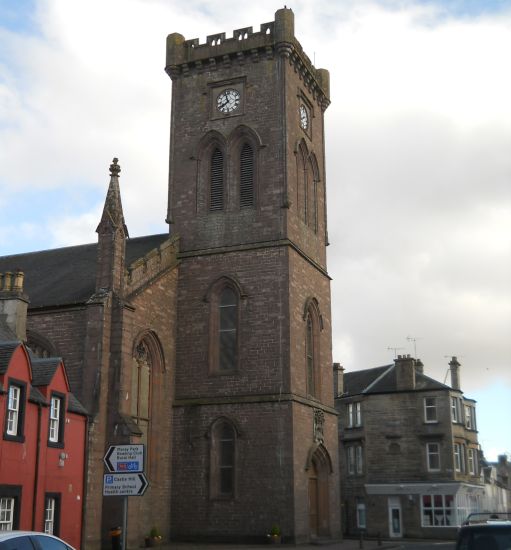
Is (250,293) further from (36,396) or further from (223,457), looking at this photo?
(36,396)

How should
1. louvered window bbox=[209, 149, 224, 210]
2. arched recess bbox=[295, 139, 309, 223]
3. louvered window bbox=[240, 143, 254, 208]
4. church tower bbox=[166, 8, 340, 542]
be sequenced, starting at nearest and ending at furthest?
church tower bbox=[166, 8, 340, 542], louvered window bbox=[240, 143, 254, 208], louvered window bbox=[209, 149, 224, 210], arched recess bbox=[295, 139, 309, 223]

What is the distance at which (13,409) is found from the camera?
21.5 m

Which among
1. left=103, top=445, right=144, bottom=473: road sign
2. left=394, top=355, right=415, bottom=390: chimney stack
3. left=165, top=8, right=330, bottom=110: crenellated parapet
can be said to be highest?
left=165, top=8, right=330, bottom=110: crenellated parapet

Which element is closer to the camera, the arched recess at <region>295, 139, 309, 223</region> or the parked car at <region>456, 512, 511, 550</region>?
the parked car at <region>456, 512, 511, 550</region>

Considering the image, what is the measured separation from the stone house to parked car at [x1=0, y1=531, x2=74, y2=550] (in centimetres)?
3953

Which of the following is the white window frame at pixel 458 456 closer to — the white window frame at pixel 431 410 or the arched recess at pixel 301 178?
the white window frame at pixel 431 410

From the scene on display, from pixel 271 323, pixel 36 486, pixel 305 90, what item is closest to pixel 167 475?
pixel 271 323

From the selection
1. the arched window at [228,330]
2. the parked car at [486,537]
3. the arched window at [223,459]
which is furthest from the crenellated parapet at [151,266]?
the parked car at [486,537]

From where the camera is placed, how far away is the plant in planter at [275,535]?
28.8m

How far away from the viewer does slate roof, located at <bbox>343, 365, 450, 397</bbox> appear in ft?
167

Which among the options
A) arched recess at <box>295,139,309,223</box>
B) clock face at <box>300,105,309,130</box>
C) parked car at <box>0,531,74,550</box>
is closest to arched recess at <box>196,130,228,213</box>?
arched recess at <box>295,139,309,223</box>

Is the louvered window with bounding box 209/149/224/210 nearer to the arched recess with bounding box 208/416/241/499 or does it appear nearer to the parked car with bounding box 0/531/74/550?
the arched recess with bounding box 208/416/241/499

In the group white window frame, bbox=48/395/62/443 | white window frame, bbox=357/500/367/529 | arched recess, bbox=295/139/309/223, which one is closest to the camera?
white window frame, bbox=48/395/62/443

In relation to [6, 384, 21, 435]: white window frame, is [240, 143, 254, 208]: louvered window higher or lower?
higher
